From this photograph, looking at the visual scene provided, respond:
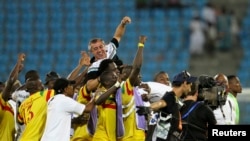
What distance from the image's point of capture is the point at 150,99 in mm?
12289

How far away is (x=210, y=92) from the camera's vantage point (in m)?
10.6

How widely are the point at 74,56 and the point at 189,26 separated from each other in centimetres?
279

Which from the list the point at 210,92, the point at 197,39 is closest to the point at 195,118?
the point at 210,92

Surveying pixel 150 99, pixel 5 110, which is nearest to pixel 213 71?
pixel 150 99

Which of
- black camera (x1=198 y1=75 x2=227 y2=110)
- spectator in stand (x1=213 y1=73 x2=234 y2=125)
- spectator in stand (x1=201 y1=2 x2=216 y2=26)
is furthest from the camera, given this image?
spectator in stand (x1=201 y1=2 x2=216 y2=26)

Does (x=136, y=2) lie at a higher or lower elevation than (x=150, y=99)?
higher

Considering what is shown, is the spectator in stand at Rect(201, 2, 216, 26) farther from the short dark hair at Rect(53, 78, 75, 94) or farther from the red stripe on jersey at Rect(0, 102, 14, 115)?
the short dark hair at Rect(53, 78, 75, 94)

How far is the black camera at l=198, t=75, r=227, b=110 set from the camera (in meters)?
10.5

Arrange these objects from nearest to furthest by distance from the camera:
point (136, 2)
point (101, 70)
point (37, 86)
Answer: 1. point (101, 70)
2. point (37, 86)
3. point (136, 2)

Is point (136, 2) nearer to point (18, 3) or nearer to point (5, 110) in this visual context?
point (18, 3)

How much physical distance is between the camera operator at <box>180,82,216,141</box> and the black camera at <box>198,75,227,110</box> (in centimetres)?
37

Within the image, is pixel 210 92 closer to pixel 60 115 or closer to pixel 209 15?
pixel 60 115

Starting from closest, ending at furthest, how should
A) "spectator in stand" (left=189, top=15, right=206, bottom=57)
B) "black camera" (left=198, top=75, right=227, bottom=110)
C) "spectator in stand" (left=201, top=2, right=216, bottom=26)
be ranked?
"black camera" (left=198, top=75, right=227, bottom=110) < "spectator in stand" (left=189, top=15, right=206, bottom=57) < "spectator in stand" (left=201, top=2, right=216, bottom=26)

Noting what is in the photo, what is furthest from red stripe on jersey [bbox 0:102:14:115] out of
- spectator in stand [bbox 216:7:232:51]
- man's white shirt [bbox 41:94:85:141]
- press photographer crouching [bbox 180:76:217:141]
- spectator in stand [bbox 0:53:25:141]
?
spectator in stand [bbox 216:7:232:51]
